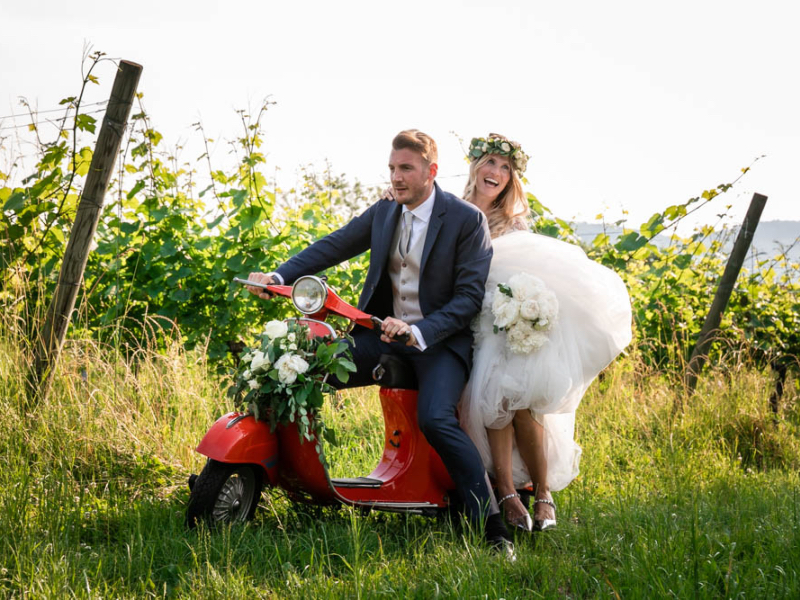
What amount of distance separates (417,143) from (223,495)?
1.68 m

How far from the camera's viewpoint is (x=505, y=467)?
12.6 feet

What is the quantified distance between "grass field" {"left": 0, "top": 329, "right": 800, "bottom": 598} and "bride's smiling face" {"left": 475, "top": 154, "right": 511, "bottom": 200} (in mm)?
1647

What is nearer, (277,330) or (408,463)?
(277,330)

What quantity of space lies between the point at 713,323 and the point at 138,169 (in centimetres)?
444

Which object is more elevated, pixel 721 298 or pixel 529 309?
pixel 721 298

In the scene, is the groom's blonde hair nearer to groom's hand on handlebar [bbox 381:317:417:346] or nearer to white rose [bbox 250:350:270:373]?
groom's hand on handlebar [bbox 381:317:417:346]

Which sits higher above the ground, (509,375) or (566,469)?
(509,375)

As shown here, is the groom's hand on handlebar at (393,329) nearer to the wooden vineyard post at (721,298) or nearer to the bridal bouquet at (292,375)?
the bridal bouquet at (292,375)

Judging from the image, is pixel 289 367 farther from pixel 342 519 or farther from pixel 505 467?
pixel 505 467

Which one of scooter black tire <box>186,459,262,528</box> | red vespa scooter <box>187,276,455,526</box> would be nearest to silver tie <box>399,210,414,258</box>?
red vespa scooter <box>187,276,455,526</box>

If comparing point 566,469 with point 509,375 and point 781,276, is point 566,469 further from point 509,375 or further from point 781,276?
point 781,276

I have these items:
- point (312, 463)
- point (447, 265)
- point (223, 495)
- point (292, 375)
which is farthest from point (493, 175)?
point (223, 495)

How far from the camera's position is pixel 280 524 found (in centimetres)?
354

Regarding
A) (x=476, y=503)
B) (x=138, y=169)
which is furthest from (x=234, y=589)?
(x=138, y=169)
